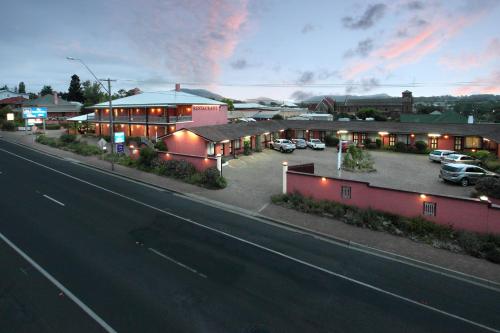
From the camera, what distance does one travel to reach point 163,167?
96.7 feet

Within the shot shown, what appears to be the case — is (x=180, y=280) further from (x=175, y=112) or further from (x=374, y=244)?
(x=175, y=112)

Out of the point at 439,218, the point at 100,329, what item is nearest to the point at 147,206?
the point at 100,329

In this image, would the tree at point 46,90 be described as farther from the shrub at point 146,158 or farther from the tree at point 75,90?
the shrub at point 146,158

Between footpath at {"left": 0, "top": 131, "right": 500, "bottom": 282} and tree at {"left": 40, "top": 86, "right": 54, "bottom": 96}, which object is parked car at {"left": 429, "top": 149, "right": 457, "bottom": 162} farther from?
tree at {"left": 40, "top": 86, "right": 54, "bottom": 96}

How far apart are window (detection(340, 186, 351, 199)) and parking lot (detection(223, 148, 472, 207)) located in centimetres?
496

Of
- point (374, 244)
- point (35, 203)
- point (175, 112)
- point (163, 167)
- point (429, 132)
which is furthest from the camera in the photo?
point (175, 112)

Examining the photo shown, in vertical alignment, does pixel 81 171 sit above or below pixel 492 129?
below

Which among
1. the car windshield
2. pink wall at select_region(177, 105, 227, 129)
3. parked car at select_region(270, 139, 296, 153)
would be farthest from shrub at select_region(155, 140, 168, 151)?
the car windshield

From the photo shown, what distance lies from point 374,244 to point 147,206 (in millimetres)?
12755

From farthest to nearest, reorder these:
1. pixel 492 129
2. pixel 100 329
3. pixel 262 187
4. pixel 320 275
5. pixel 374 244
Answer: pixel 492 129 → pixel 262 187 → pixel 374 244 → pixel 320 275 → pixel 100 329

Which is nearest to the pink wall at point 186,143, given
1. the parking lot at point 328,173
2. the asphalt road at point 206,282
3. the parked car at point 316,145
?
the parking lot at point 328,173

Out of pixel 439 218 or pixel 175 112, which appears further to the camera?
pixel 175 112

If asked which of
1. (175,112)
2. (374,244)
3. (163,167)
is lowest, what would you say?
(374,244)

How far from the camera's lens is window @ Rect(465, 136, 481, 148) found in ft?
144
